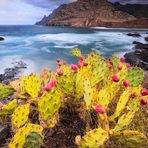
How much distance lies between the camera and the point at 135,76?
4047 millimetres

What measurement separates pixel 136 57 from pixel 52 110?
17625 mm

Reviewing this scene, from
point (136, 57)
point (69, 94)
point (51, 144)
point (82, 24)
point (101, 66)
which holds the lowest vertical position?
point (82, 24)

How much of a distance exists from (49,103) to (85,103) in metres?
0.51

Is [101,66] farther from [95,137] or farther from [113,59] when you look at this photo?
[95,137]

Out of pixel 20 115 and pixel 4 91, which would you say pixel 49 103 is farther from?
pixel 4 91

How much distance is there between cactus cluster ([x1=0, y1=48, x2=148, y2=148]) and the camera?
2.49 metres

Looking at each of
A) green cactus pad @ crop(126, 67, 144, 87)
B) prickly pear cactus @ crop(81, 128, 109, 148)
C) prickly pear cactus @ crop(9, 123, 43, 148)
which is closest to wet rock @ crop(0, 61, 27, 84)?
green cactus pad @ crop(126, 67, 144, 87)

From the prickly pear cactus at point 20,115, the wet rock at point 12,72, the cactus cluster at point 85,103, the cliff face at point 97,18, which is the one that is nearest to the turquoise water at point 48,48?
the wet rock at point 12,72

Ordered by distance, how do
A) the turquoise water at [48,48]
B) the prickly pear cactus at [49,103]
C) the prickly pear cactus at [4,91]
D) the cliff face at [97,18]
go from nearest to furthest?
the prickly pear cactus at [49,103] < the prickly pear cactus at [4,91] < the turquoise water at [48,48] < the cliff face at [97,18]

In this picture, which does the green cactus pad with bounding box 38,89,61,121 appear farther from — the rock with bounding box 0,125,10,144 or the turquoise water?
the turquoise water

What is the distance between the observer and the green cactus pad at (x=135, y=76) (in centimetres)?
399

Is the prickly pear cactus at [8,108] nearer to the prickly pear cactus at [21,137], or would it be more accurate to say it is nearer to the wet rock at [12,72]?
the prickly pear cactus at [21,137]

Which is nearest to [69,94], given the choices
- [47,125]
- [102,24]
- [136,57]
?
[47,125]

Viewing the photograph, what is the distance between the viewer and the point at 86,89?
2.80 metres
